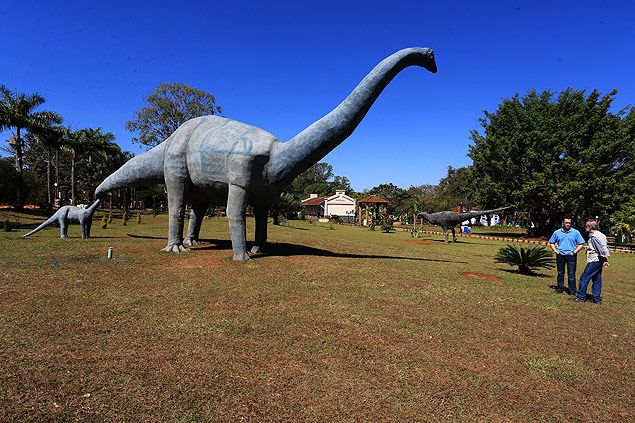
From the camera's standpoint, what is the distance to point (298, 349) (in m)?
4.09

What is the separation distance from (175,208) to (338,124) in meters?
4.88

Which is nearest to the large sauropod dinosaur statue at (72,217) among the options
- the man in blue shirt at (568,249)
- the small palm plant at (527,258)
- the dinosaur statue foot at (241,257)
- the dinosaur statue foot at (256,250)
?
the dinosaur statue foot at (256,250)

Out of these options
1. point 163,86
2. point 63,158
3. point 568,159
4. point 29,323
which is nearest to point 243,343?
point 29,323

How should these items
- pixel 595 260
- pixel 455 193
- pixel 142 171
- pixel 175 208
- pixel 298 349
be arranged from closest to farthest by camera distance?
pixel 298 349 → pixel 595 260 → pixel 175 208 → pixel 142 171 → pixel 455 193

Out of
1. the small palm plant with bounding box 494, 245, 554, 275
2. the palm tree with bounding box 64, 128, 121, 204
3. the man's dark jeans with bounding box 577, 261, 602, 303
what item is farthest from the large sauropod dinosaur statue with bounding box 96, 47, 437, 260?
the palm tree with bounding box 64, 128, 121, 204

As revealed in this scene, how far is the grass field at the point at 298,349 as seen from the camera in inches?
120

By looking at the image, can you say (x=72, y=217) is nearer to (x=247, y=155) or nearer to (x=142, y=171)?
(x=142, y=171)

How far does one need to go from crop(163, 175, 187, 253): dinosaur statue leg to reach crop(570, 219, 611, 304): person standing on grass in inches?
349

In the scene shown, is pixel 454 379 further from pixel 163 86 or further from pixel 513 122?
pixel 163 86

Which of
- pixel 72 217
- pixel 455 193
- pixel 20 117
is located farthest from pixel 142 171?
pixel 455 193

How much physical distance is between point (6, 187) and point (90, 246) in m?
25.0

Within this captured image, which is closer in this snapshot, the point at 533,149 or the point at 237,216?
the point at 237,216

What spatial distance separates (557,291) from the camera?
293 inches

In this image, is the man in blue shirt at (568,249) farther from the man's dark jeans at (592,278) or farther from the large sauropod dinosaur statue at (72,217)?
the large sauropod dinosaur statue at (72,217)
